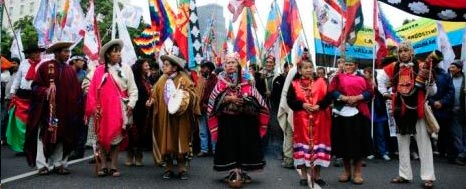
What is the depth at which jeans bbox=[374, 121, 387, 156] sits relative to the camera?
1002cm

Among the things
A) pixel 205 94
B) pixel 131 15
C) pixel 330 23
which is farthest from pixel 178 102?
pixel 131 15

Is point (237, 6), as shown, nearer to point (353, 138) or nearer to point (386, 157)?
point (386, 157)

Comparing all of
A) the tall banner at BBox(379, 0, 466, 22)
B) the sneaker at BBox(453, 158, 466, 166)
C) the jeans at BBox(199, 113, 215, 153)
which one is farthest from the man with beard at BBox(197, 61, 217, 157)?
the tall banner at BBox(379, 0, 466, 22)

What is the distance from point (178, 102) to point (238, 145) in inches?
39.0

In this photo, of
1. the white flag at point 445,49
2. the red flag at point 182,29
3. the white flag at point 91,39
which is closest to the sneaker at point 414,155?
the white flag at point 445,49

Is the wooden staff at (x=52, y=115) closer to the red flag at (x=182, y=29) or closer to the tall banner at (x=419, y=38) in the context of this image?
the red flag at (x=182, y=29)

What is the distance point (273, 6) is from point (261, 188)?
1168 cm

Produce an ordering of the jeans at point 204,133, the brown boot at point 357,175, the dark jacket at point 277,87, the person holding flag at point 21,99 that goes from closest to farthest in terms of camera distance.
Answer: the brown boot at point 357,175 < the person holding flag at point 21,99 < the dark jacket at point 277,87 < the jeans at point 204,133

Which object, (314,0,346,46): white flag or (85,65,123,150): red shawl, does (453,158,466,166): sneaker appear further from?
(85,65,123,150): red shawl

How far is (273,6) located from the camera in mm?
17266

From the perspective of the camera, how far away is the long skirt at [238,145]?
6.66 metres

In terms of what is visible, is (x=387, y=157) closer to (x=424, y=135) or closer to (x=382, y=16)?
(x=424, y=135)

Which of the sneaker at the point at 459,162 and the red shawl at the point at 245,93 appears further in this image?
the sneaker at the point at 459,162

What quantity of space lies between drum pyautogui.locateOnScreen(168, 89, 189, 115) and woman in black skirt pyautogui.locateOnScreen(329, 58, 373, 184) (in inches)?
75.9
